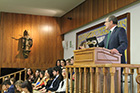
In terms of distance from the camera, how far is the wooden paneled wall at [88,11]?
21.3 feet

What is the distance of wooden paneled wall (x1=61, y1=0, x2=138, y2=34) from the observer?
6.51 m

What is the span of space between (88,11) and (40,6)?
88.4 inches

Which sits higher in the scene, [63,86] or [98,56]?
[98,56]

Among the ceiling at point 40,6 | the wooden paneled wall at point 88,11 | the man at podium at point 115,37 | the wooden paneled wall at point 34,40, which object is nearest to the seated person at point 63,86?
the wooden paneled wall at point 88,11

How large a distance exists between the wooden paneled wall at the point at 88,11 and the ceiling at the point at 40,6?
0.27 meters

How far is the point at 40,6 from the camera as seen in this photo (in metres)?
9.41

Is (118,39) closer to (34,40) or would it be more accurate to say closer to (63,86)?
(63,86)

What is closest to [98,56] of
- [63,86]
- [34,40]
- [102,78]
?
[102,78]

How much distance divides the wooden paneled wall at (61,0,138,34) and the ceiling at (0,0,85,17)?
0.27 m

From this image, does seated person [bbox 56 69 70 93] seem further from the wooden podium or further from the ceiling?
the ceiling

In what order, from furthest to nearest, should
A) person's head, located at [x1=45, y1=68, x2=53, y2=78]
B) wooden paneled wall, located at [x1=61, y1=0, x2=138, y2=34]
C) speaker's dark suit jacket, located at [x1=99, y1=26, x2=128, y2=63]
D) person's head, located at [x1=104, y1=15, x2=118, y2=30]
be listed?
person's head, located at [x1=45, y1=68, x2=53, y2=78] → wooden paneled wall, located at [x1=61, y1=0, x2=138, y2=34] → person's head, located at [x1=104, y1=15, x2=118, y2=30] → speaker's dark suit jacket, located at [x1=99, y1=26, x2=128, y2=63]

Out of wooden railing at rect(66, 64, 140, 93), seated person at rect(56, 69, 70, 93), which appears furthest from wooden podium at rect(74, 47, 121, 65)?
seated person at rect(56, 69, 70, 93)

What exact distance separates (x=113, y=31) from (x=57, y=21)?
7.30m

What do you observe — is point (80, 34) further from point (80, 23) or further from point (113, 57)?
point (113, 57)
